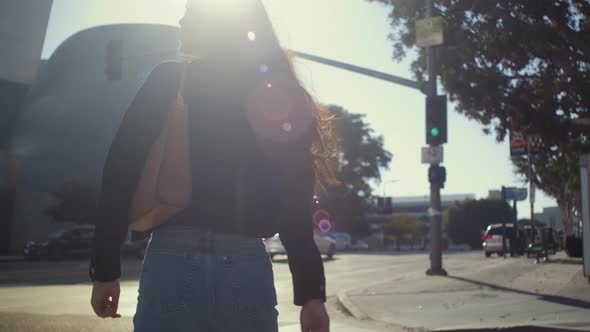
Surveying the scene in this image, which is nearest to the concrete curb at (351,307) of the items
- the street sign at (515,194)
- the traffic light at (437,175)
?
the traffic light at (437,175)

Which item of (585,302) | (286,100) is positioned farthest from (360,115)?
(286,100)

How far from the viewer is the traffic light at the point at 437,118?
44.5ft

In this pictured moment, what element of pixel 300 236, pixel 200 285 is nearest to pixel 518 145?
pixel 300 236

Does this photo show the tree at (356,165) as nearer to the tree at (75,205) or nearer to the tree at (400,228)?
the tree at (400,228)

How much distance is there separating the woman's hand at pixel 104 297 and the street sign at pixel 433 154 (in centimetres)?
1280

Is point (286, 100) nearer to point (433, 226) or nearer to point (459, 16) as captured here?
point (433, 226)

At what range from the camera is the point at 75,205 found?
35.5 m

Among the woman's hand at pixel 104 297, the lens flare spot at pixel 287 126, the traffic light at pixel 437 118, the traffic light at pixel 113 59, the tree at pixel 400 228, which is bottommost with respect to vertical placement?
the tree at pixel 400 228

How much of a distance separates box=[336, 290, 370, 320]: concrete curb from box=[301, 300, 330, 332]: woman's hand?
20.2 ft

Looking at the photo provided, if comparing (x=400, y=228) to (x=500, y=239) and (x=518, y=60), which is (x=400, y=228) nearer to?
(x=500, y=239)

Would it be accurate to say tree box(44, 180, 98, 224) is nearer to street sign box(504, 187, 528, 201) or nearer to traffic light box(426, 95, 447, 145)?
street sign box(504, 187, 528, 201)

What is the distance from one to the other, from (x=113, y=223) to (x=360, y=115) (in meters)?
61.9

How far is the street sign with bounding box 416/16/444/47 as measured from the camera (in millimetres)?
13555

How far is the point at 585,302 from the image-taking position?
8227mm
